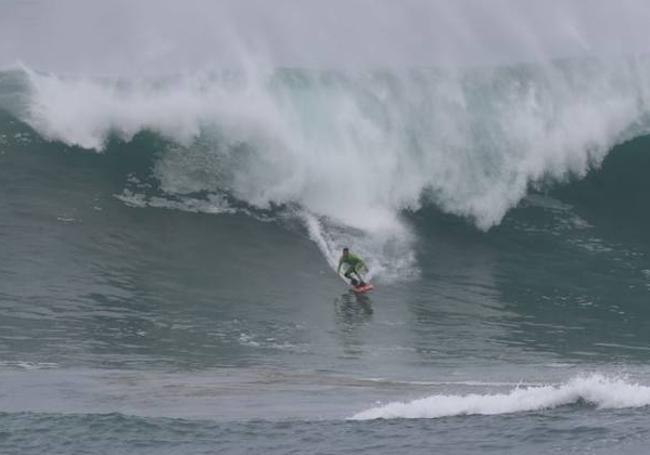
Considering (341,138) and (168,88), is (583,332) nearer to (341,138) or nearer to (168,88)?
(341,138)

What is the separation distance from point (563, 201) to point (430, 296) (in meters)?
7.78

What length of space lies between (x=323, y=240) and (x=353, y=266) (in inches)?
106

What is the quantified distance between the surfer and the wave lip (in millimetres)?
9884

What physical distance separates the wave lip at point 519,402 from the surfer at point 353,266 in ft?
32.4

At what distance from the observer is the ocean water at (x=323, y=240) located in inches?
683

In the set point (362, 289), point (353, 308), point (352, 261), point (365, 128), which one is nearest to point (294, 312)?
point (353, 308)

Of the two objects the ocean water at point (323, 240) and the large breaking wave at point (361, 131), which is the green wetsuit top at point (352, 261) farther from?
the large breaking wave at point (361, 131)

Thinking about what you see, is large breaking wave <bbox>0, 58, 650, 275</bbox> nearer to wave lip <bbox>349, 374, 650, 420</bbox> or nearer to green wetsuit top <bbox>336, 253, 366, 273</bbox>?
green wetsuit top <bbox>336, 253, 366, 273</bbox>

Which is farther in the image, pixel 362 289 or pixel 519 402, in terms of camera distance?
→ pixel 362 289

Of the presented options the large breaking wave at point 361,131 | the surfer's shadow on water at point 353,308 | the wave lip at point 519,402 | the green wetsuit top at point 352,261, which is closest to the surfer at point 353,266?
the green wetsuit top at point 352,261

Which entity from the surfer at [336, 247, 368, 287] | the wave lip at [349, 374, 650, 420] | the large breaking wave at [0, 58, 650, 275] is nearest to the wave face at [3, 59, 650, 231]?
the large breaking wave at [0, 58, 650, 275]

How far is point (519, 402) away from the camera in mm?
17359

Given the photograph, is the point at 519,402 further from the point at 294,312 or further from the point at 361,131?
the point at 361,131

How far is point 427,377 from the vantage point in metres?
20.5
